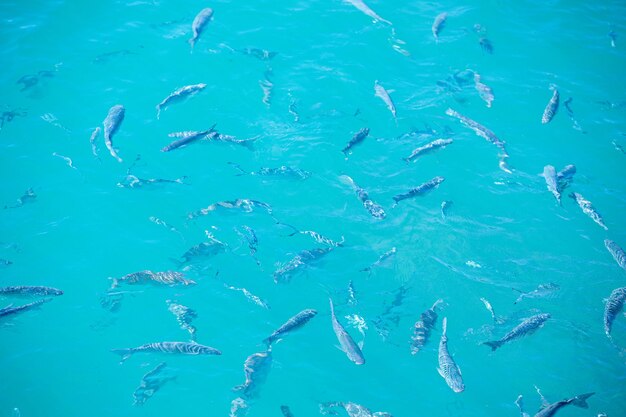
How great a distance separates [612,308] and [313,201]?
9.17 meters

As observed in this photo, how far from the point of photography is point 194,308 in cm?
1202

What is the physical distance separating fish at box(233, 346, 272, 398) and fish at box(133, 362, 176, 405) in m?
2.72

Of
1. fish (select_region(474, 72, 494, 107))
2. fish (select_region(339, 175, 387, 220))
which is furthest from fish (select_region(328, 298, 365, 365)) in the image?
fish (select_region(474, 72, 494, 107))

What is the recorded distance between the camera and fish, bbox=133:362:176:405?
35.7 ft

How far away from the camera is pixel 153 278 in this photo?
1080cm

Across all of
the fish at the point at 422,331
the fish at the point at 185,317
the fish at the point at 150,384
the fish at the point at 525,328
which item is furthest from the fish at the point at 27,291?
the fish at the point at 525,328

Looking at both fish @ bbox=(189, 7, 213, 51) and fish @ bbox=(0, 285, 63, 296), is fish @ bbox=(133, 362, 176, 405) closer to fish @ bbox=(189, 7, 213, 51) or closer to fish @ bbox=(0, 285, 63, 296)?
fish @ bbox=(0, 285, 63, 296)

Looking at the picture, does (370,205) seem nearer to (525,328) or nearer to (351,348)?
(351,348)

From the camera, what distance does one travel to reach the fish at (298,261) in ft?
36.5

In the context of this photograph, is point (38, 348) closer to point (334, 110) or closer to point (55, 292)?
point (55, 292)

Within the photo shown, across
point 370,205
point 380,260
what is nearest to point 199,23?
point 370,205

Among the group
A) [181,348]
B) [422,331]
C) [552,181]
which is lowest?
[422,331]

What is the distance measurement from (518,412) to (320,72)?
47.6 feet

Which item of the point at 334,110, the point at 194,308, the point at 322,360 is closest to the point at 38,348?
the point at 194,308
